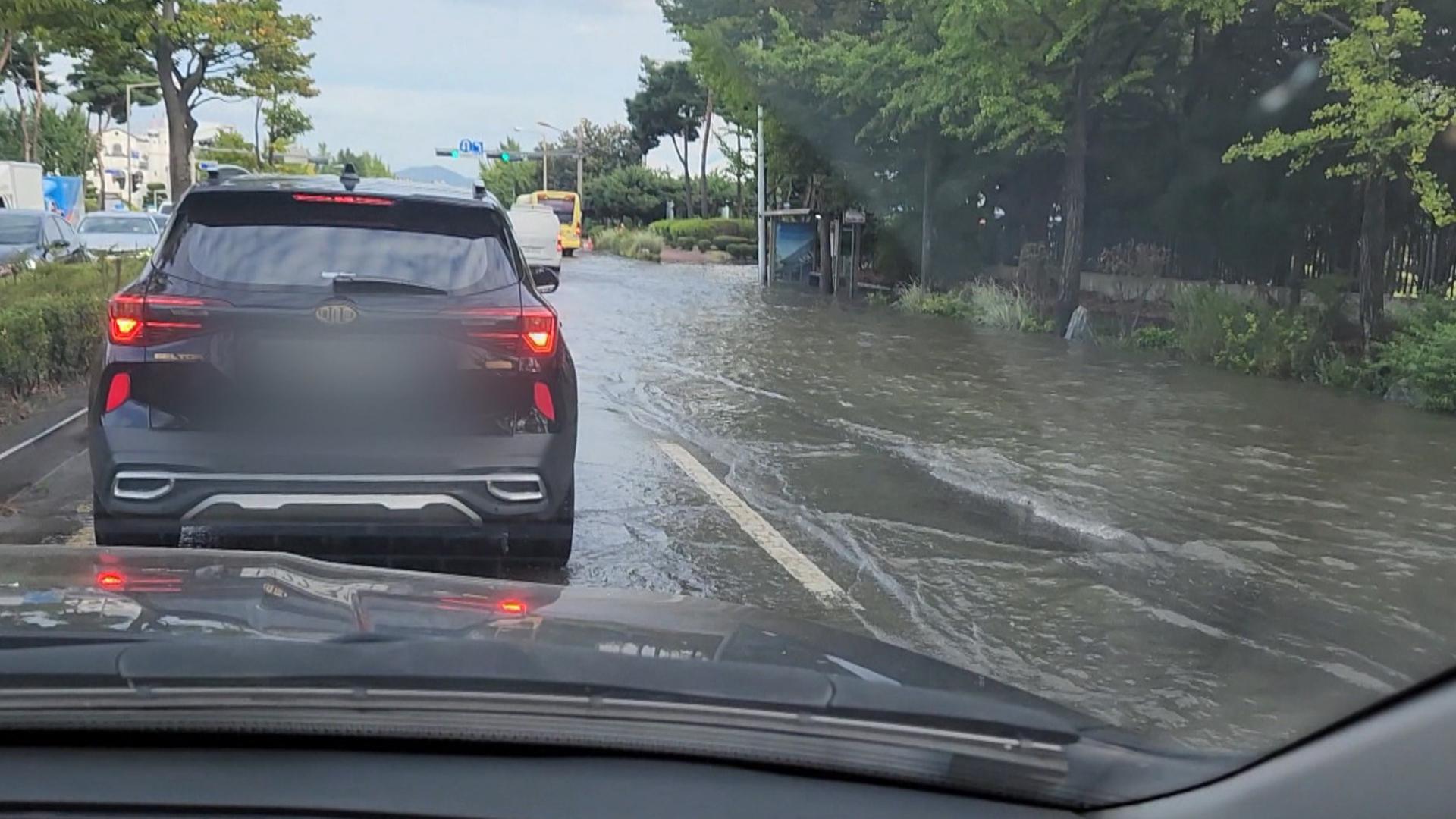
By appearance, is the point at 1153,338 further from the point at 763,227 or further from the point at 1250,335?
the point at 763,227

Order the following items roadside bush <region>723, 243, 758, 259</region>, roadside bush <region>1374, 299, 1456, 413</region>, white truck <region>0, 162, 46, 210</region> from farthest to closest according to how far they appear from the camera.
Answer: roadside bush <region>723, 243, 758, 259</region>, white truck <region>0, 162, 46, 210</region>, roadside bush <region>1374, 299, 1456, 413</region>

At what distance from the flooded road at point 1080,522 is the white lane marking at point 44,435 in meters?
3.70

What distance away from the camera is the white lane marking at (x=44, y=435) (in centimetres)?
926

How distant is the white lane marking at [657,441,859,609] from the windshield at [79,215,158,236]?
19778 mm

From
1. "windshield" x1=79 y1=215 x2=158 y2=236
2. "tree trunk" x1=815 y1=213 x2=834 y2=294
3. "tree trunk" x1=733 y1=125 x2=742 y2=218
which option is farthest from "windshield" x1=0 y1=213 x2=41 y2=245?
"tree trunk" x1=733 y1=125 x2=742 y2=218

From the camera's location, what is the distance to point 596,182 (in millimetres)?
79938

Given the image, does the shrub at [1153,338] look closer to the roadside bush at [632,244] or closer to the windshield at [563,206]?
the roadside bush at [632,244]

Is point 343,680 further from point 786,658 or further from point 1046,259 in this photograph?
point 1046,259

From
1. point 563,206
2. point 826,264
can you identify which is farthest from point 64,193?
point 826,264

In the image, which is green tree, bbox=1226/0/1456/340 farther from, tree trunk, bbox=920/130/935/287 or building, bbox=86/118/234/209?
building, bbox=86/118/234/209

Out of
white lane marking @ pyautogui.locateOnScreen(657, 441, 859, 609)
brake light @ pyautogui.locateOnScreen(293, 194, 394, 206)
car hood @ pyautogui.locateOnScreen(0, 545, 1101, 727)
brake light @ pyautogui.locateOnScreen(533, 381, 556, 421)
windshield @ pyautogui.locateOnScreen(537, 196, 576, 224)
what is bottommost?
white lane marking @ pyautogui.locateOnScreen(657, 441, 859, 609)

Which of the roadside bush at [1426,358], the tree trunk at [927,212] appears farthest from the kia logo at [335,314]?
the tree trunk at [927,212]

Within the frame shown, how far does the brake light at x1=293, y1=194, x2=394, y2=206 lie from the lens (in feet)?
18.7

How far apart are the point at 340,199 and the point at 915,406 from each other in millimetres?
8104
